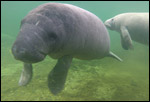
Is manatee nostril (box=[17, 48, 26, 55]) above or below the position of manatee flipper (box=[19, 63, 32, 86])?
above

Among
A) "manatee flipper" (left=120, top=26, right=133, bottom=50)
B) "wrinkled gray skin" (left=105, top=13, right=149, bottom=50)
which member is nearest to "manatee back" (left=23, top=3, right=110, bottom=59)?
"manatee flipper" (left=120, top=26, right=133, bottom=50)

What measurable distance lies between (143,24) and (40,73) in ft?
16.6

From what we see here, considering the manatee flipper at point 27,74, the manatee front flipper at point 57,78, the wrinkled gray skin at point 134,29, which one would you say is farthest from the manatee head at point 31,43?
the wrinkled gray skin at point 134,29

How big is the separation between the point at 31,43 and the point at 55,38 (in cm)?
52

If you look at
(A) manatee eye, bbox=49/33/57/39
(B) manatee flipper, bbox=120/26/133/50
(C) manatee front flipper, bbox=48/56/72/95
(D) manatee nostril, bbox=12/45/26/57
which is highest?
(A) manatee eye, bbox=49/33/57/39

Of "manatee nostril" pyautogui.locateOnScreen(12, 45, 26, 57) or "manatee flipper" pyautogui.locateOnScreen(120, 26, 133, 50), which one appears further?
"manatee flipper" pyautogui.locateOnScreen(120, 26, 133, 50)

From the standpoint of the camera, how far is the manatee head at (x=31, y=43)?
222 cm

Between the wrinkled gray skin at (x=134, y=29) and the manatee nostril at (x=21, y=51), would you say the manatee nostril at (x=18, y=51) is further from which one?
the wrinkled gray skin at (x=134, y=29)

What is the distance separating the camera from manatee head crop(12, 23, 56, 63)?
7.30ft

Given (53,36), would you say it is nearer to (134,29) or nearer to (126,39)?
(126,39)

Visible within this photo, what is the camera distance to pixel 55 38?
2.68m

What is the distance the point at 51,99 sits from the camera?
366cm

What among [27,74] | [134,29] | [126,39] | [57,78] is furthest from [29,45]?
[134,29]

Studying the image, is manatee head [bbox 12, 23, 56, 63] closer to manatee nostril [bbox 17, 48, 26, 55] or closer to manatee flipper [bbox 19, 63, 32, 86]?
manatee nostril [bbox 17, 48, 26, 55]
